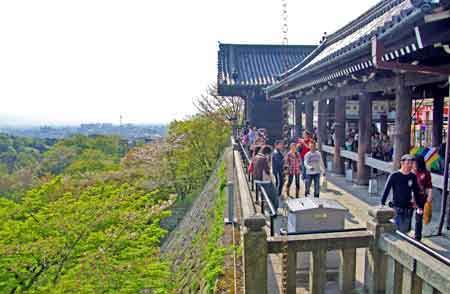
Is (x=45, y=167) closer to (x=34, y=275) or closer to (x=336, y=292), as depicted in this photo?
(x=34, y=275)

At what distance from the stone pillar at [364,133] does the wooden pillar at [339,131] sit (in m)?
1.30

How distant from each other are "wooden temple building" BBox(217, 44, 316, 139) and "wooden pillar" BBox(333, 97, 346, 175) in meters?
7.40

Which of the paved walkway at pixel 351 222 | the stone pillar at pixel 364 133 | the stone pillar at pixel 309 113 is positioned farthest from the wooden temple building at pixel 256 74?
the stone pillar at pixel 364 133

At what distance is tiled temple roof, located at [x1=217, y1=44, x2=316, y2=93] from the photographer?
60.7ft

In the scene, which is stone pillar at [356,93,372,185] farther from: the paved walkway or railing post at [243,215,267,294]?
railing post at [243,215,267,294]

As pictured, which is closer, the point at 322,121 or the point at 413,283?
the point at 413,283

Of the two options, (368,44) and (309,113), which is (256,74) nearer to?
(309,113)

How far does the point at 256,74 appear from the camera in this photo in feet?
64.8

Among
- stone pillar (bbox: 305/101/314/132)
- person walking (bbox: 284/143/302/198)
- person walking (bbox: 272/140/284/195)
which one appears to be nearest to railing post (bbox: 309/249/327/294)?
person walking (bbox: 272/140/284/195)

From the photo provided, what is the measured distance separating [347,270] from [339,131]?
26.6 ft

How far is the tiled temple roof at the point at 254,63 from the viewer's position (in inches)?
729

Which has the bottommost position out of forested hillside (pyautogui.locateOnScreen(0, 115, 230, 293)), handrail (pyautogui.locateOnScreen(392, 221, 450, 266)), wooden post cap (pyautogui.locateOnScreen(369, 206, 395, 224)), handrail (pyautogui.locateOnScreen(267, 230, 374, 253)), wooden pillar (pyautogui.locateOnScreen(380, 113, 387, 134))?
forested hillside (pyautogui.locateOnScreen(0, 115, 230, 293))

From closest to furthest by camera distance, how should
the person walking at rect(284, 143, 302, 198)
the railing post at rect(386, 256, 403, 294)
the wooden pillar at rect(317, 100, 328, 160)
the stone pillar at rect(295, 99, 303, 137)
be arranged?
the railing post at rect(386, 256, 403, 294), the person walking at rect(284, 143, 302, 198), the wooden pillar at rect(317, 100, 328, 160), the stone pillar at rect(295, 99, 303, 137)

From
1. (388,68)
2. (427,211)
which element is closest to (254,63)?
(388,68)
